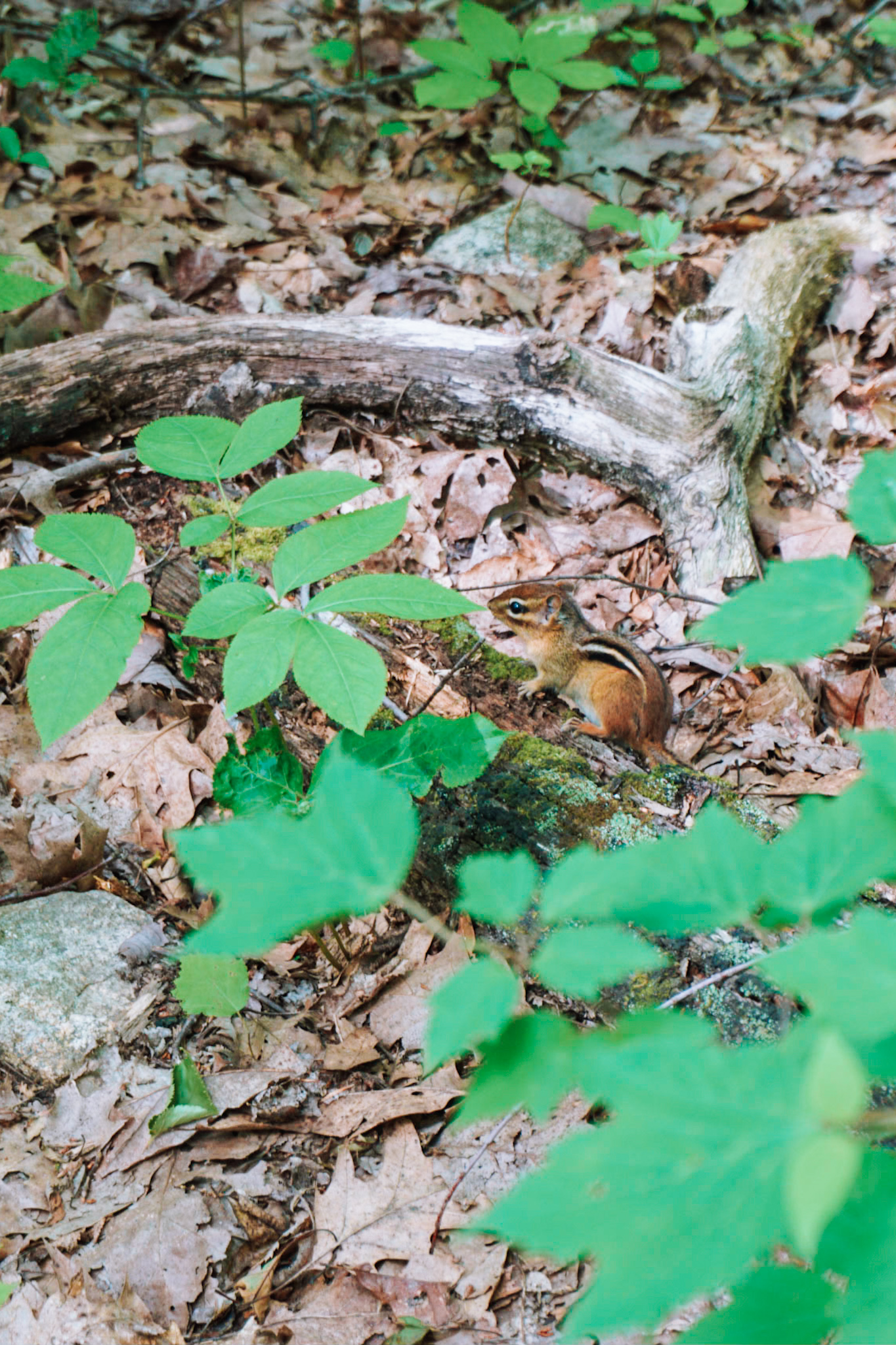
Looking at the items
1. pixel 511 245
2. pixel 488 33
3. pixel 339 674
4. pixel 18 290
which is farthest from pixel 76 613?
pixel 488 33

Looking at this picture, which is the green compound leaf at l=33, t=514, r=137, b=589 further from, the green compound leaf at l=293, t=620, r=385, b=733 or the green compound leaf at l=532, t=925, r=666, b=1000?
the green compound leaf at l=532, t=925, r=666, b=1000

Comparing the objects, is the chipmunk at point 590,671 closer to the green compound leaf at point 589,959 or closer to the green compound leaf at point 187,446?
the green compound leaf at point 187,446

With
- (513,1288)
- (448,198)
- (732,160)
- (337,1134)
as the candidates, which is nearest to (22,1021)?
(337,1134)

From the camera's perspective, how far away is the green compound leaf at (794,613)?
935mm

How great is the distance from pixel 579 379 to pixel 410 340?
0.90 m

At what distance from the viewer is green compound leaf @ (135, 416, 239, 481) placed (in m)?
2.20

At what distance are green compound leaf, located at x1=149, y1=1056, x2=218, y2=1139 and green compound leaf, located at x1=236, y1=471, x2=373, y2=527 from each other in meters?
1.57

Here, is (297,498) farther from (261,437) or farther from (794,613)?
(794,613)

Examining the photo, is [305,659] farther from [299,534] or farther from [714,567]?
[714,567]

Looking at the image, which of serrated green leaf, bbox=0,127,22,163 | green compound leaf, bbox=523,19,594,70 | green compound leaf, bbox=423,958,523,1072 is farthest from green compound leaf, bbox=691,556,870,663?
serrated green leaf, bbox=0,127,22,163

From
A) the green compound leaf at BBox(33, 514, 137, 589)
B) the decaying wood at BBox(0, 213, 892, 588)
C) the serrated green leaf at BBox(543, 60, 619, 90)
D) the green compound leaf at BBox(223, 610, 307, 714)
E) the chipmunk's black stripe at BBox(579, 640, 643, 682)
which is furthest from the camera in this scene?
the serrated green leaf at BBox(543, 60, 619, 90)

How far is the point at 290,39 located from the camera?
8266 mm

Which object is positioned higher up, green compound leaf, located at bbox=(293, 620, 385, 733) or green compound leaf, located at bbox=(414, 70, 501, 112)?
green compound leaf, located at bbox=(414, 70, 501, 112)

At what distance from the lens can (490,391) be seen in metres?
4.83
